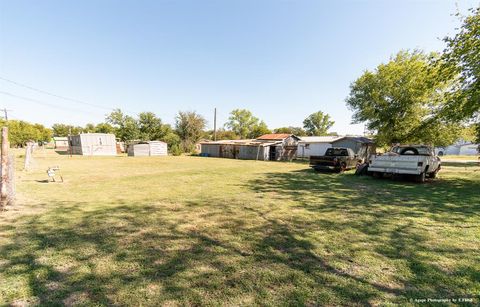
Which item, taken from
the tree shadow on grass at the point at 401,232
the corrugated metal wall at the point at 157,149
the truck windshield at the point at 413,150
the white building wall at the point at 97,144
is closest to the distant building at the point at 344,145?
the truck windshield at the point at 413,150

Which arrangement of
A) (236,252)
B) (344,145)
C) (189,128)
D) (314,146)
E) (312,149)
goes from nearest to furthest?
(236,252) → (344,145) → (314,146) → (312,149) → (189,128)

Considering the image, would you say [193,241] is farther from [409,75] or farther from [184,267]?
[409,75]

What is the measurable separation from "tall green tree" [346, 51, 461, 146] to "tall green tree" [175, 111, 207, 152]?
29.7 m

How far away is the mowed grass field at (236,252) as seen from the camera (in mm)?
2656

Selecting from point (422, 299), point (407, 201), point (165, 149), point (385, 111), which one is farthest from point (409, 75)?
point (165, 149)

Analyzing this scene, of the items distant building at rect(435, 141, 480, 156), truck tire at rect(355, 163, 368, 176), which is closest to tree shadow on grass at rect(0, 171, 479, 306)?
truck tire at rect(355, 163, 368, 176)

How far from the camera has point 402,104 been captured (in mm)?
22109

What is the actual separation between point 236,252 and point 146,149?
34.2 meters

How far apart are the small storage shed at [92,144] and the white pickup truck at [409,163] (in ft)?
119

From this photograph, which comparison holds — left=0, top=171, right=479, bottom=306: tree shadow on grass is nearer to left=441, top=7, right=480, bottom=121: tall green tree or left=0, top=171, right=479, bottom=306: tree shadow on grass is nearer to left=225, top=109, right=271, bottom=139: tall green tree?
left=441, top=7, right=480, bottom=121: tall green tree

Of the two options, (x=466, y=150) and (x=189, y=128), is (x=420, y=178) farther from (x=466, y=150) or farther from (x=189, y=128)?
(x=466, y=150)

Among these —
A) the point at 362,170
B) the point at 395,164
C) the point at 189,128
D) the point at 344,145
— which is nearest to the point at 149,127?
the point at 189,128

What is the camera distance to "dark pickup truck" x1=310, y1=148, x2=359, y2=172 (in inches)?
584

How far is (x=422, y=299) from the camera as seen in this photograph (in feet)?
8.43
